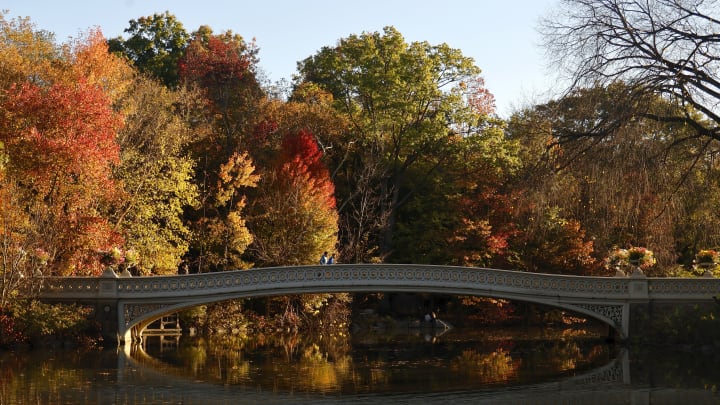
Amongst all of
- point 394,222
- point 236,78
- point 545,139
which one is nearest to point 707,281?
point 545,139

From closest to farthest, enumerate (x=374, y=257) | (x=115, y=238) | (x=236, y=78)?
1. (x=115, y=238)
2. (x=374, y=257)
3. (x=236, y=78)

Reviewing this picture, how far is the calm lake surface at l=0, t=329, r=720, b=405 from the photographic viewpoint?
19.5 meters

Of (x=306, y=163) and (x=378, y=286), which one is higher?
(x=306, y=163)

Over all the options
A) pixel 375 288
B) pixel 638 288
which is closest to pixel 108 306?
pixel 375 288

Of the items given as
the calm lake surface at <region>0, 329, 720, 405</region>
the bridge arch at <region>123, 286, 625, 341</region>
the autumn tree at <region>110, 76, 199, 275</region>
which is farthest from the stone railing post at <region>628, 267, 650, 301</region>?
the autumn tree at <region>110, 76, 199, 275</region>

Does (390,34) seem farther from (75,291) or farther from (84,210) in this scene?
(75,291)

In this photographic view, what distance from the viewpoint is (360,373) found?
23.8 m

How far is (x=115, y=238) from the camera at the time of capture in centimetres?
3123

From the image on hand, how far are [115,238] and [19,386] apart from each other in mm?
11479

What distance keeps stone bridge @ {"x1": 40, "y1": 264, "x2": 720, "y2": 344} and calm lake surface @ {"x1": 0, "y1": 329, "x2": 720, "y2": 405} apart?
1.20 metres

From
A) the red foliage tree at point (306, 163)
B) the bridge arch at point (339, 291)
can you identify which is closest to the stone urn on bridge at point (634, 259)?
the bridge arch at point (339, 291)

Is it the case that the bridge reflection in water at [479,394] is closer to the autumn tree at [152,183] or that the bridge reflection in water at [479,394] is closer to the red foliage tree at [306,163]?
the autumn tree at [152,183]

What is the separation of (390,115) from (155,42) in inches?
692

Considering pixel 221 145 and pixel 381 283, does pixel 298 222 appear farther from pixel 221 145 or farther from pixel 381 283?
pixel 381 283
